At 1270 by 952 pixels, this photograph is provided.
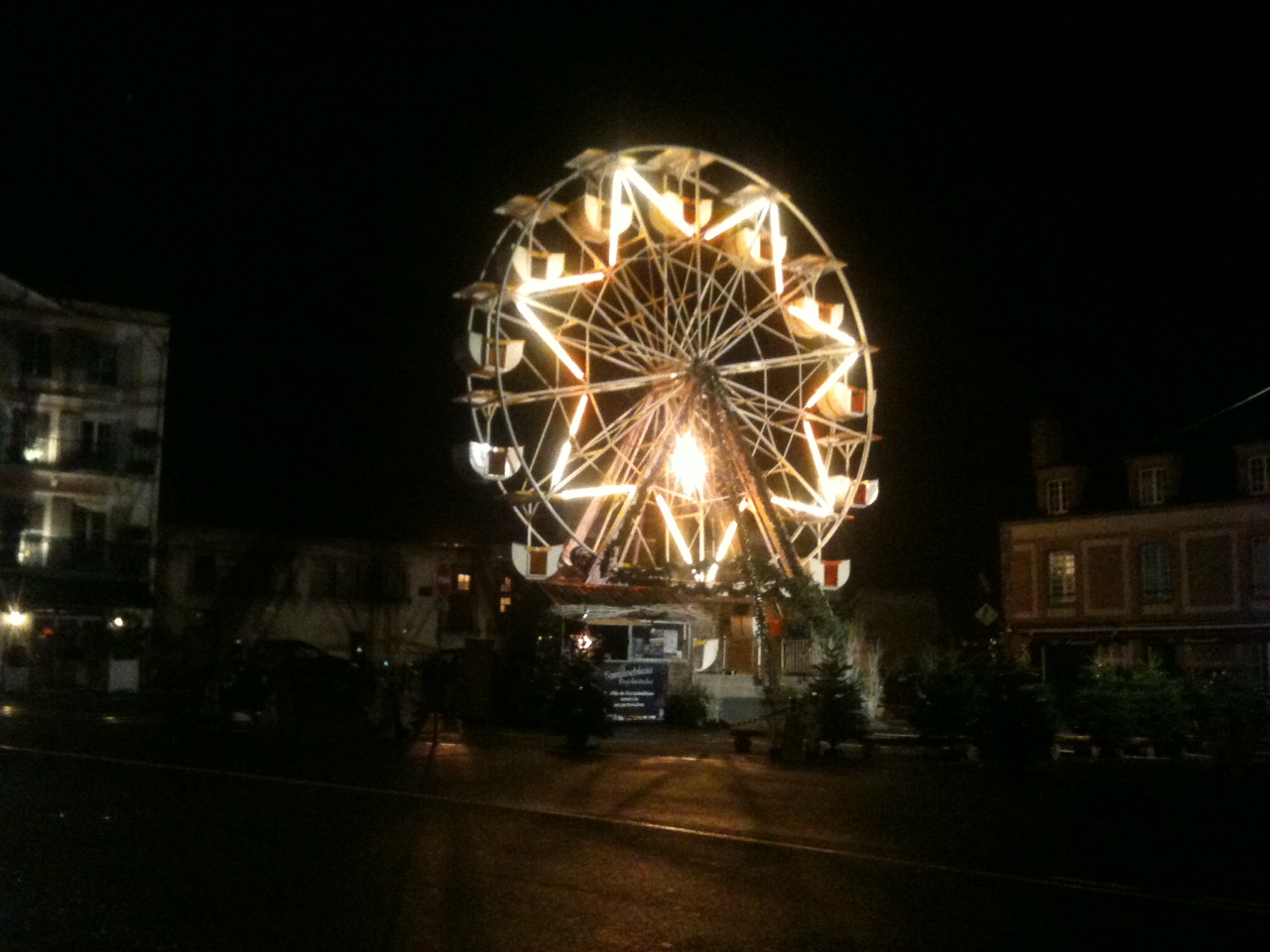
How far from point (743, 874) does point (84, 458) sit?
40.4m

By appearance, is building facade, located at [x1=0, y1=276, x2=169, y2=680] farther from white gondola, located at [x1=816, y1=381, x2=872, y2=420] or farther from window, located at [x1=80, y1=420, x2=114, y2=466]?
white gondola, located at [x1=816, y1=381, x2=872, y2=420]

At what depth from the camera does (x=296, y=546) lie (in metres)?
52.5

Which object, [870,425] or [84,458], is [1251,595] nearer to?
[870,425]

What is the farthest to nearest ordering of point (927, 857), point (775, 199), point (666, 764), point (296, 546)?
point (296, 546) < point (775, 199) < point (666, 764) < point (927, 857)

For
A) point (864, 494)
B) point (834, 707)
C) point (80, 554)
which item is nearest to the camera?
point (834, 707)

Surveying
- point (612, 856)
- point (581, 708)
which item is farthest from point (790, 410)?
point (612, 856)

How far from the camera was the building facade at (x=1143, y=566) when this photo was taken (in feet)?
134

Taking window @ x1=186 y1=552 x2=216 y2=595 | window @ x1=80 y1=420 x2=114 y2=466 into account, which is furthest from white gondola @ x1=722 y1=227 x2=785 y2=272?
window @ x1=186 y1=552 x2=216 y2=595

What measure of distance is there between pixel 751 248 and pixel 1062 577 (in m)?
19.8

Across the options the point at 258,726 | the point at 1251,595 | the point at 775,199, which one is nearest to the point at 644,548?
the point at 775,199

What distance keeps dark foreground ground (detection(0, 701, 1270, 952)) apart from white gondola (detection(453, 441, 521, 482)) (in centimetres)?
1067

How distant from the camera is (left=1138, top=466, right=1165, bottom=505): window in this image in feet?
143

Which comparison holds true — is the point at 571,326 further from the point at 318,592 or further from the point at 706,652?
the point at 318,592

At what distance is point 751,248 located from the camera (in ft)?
104
